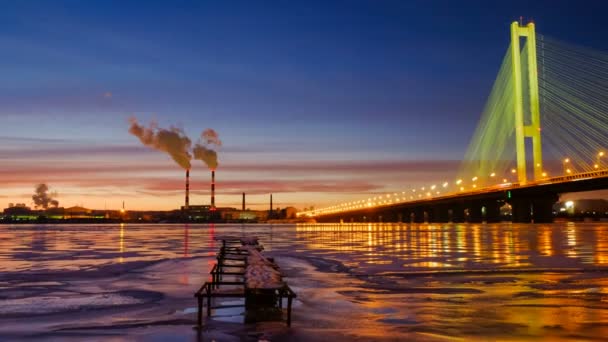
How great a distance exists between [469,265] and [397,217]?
164 metres

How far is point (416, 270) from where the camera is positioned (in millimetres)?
17703

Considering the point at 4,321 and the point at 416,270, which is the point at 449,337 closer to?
the point at 4,321

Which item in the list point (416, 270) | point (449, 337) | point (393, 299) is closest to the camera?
point (449, 337)

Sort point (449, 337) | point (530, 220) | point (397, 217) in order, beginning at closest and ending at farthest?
point (449, 337) < point (530, 220) < point (397, 217)

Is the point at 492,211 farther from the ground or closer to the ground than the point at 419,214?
farther from the ground

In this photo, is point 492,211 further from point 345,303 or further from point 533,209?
point 345,303

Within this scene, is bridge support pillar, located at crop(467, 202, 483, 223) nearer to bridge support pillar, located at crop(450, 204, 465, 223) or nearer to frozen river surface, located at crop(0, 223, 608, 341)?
bridge support pillar, located at crop(450, 204, 465, 223)

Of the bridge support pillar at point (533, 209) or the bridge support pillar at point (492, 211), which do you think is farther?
the bridge support pillar at point (492, 211)

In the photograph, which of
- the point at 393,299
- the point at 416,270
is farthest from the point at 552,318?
the point at 416,270

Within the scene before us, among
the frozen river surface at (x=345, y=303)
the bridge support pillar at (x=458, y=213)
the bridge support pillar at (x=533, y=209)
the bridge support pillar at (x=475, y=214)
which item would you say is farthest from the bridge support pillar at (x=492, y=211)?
the frozen river surface at (x=345, y=303)

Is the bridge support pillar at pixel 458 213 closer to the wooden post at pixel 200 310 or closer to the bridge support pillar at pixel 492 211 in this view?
the bridge support pillar at pixel 492 211

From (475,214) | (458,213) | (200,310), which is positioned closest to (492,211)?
(475,214)

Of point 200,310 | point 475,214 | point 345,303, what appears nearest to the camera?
point 200,310

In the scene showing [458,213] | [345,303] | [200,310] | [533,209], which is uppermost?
[533,209]
